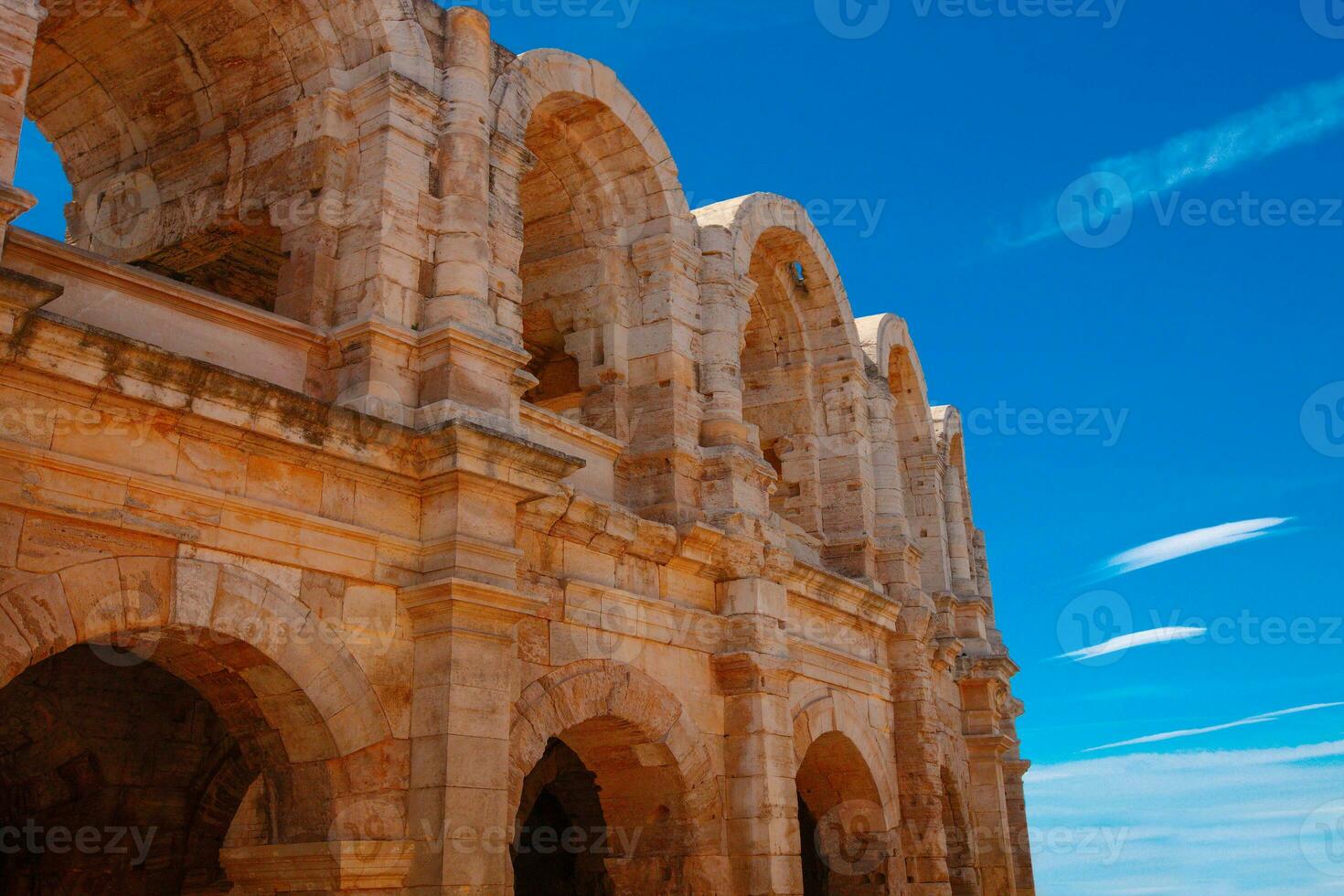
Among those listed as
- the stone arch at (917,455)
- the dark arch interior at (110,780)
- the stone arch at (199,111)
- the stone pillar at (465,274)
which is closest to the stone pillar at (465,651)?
the stone pillar at (465,274)

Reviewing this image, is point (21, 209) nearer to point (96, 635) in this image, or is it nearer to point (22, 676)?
point (96, 635)

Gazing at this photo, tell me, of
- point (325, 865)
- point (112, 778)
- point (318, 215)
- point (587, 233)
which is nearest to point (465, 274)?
point (318, 215)

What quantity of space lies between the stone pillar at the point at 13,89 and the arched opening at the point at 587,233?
4.83 metres

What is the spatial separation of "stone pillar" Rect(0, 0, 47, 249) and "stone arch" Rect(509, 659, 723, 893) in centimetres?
473

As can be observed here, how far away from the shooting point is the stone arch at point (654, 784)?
9.37 m

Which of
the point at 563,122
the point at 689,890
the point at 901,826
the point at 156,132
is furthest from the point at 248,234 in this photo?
the point at 901,826

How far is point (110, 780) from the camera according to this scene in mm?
9641

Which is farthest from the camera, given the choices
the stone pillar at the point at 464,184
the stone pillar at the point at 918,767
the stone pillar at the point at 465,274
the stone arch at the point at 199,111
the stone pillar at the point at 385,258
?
the stone pillar at the point at 918,767

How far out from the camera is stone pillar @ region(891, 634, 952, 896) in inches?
512

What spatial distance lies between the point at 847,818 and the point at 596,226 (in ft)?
19.7

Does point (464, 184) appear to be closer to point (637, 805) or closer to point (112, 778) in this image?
point (637, 805)

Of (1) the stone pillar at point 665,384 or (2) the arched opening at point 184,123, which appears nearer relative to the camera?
(2) the arched opening at point 184,123

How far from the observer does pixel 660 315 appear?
1112cm

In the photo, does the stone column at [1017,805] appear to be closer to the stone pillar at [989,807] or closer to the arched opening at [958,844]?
the stone pillar at [989,807]
